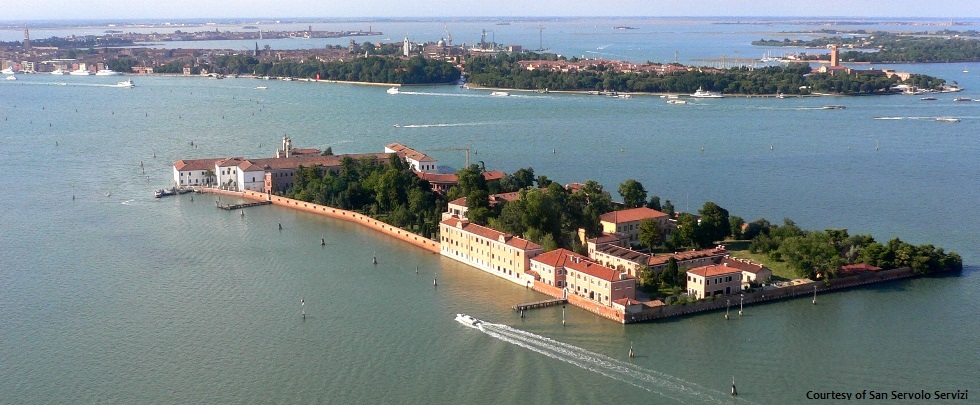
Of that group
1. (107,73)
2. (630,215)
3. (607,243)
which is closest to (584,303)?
(607,243)

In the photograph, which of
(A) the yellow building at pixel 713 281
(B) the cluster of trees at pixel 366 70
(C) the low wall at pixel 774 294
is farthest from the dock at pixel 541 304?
(B) the cluster of trees at pixel 366 70

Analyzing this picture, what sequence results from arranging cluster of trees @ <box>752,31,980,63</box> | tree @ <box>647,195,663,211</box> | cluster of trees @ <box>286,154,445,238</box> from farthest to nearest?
cluster of trees @ <box>752,31,980,63</box>
tree @ <box>647,195,663,211</box>
cluster of trees @ <box>286,154,445,238</box>

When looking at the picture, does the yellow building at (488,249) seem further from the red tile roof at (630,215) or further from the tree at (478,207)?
the red tile roof at (630,215)

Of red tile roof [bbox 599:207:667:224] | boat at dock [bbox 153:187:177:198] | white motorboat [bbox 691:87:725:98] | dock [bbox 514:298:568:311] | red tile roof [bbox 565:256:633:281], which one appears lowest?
dock [bbox 514:298:568:311]

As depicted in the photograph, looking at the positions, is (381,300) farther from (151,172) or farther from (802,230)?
(151,172)

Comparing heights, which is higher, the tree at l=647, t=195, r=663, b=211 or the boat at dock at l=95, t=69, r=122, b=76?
the boat at dock at l=95, t=69, r=122, b=76

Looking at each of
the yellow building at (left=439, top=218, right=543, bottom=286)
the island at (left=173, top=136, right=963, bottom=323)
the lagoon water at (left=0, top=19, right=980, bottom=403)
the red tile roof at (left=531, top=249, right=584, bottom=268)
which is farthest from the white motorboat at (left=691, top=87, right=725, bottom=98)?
the red tile roof at (left=531, top=249, right=584, bottom=268)

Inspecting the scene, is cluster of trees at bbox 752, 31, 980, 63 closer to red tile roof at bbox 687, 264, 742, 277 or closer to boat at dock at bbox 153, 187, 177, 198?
boat at dock at bbox 153, 187, 177, 198
